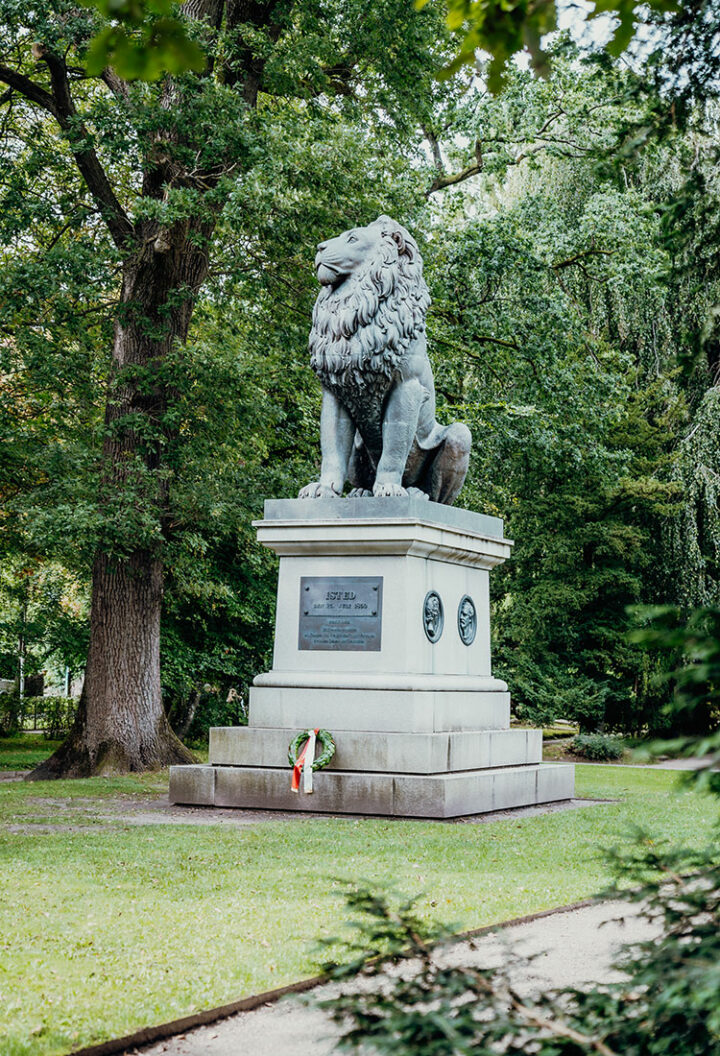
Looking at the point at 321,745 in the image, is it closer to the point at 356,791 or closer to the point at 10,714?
the point at 356,791

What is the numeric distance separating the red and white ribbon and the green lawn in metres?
0.52

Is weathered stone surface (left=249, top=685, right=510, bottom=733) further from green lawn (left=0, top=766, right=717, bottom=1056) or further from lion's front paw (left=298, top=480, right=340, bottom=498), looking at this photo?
lion's front paw (left=298, top=480, right=340, bottom=498)

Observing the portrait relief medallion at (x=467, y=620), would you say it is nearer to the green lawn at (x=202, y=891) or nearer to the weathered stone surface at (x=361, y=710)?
the weathered stone surface at (x=361, y=710)

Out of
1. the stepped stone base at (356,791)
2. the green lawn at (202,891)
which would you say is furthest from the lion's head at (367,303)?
the green lawn at (202,891)

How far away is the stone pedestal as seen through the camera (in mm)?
10266

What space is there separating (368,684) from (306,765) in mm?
910

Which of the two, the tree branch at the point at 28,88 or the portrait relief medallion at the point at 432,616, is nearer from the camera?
the portrait relief medallion at the point at 432,616

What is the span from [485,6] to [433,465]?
29.6 feet

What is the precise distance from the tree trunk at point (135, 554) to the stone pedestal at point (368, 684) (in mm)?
4247

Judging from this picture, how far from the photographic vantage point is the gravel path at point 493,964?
4141mm

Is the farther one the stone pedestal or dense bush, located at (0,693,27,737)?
dense bush, located at (0,693,27,737)

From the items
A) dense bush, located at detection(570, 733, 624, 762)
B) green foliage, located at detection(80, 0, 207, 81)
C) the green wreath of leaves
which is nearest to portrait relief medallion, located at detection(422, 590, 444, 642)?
the green wreath of leaves

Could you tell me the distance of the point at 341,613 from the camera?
1116 centimetres

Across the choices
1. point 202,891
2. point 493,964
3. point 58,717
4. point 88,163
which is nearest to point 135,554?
point 88,163
